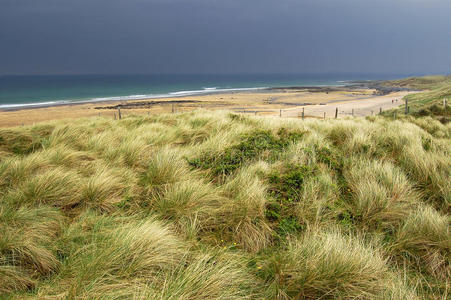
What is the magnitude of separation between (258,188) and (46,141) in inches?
234

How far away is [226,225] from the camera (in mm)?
3092

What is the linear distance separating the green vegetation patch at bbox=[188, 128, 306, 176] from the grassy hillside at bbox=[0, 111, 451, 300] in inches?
1.3

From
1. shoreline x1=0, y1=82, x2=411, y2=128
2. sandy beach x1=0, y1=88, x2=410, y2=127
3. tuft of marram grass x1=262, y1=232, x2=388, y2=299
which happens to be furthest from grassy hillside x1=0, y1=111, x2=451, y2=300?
sandy beach x1=0, y1=88, x2=410, y2=127

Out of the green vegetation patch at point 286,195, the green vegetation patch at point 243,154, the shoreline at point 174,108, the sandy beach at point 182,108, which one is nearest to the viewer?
the green vegetation patch at point 286,195

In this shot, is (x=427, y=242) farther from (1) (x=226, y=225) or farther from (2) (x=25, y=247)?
(2) (x=25, y=247)

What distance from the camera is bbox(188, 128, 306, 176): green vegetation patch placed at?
183 inches

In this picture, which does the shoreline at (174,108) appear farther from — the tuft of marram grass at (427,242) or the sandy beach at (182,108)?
the tuft of marram grass at (427,242)

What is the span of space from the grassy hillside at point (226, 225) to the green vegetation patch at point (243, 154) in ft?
0.11

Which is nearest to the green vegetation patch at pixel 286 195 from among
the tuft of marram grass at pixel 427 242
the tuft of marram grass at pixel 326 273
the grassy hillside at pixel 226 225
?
the grassy hillside at pixel 226 225

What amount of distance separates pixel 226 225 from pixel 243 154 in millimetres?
2245

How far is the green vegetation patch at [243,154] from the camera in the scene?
465 centimetres

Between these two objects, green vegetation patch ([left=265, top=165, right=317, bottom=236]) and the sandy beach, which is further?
the sandy beach

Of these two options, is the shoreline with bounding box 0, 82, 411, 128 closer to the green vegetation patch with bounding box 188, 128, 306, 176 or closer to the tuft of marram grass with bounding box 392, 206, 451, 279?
the green vegetation patch with bounding box 188, 128, 306, 176

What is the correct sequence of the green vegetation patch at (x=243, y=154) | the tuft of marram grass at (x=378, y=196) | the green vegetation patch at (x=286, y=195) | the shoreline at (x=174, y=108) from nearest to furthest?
the green vegetation patch at (x=286, y=195) → the tuft of marram grass at (x=378, y=196) → the green vegetation patch at (x=243, y=154) → the shoreline at (x=174, y=108)
